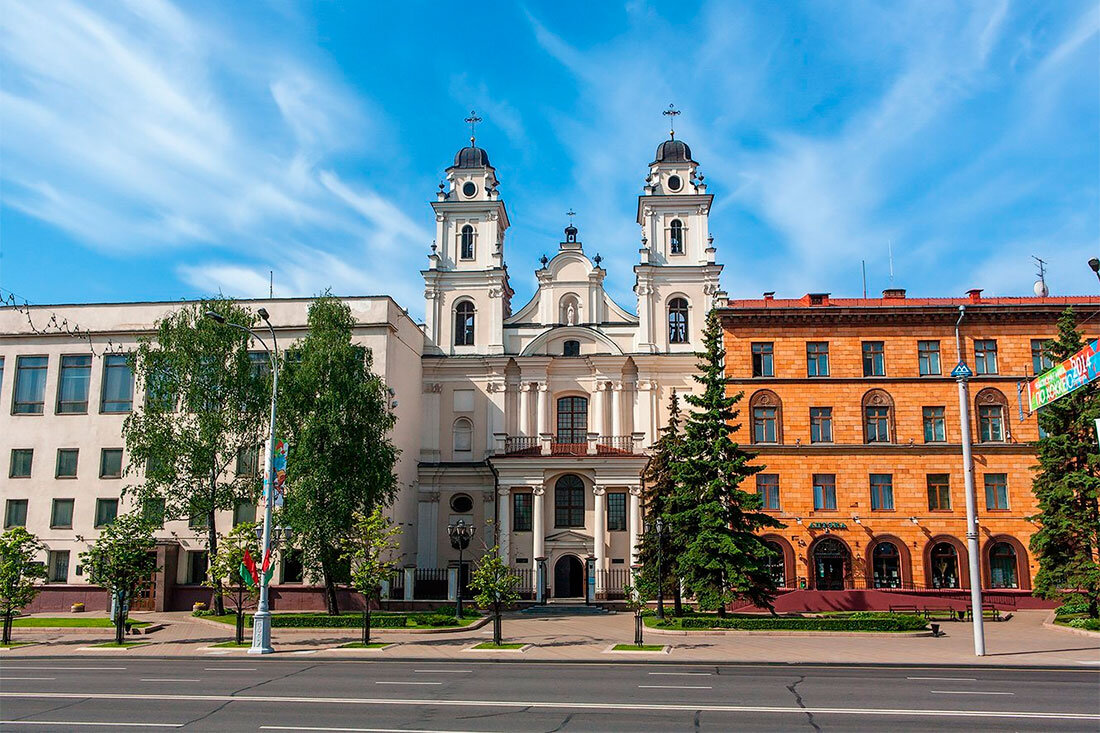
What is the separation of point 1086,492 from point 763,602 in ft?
44.1

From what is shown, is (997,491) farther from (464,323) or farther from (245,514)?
(245,514)

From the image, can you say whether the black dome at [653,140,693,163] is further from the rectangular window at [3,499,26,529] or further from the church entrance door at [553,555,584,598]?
the rectangular window at [3,499,26,529]

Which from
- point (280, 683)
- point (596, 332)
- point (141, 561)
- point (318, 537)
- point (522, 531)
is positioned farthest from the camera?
point (596, 332)

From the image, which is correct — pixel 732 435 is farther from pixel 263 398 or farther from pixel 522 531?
pixel 263 398

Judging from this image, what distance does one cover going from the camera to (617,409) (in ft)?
166

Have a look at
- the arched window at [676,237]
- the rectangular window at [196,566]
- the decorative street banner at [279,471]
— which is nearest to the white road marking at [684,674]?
the decorative street banner at [279,471]

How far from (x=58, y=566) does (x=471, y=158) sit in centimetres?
3287

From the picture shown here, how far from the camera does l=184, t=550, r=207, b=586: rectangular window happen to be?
41.7m

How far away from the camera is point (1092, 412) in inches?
1316

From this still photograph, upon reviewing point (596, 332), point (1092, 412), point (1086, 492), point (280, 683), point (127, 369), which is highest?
point (596, 332)

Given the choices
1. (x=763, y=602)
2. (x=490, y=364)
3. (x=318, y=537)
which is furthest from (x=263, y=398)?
(x=763, y=602)

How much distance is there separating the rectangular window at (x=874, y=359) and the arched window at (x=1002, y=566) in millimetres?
9949

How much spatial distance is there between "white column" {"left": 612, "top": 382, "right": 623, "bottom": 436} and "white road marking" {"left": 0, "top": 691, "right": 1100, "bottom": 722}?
33931 millimetres

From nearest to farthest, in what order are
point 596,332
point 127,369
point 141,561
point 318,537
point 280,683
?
point 280,683
point 141,561
point 318,537
point 127,369
point 596,332
